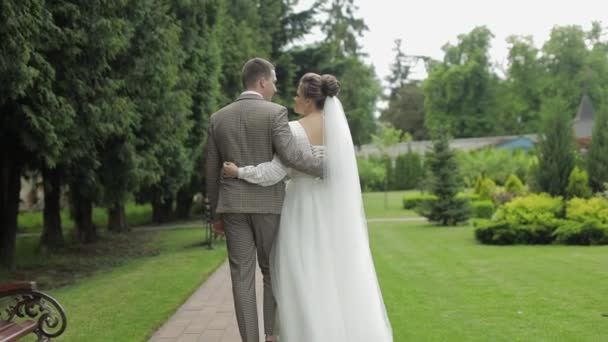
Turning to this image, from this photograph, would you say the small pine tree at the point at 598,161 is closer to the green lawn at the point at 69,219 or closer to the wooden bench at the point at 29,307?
the green lawn at the point at 69,219

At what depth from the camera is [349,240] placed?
492 centimetres

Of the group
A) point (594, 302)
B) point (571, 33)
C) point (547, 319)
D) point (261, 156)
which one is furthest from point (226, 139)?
point (571, 33)

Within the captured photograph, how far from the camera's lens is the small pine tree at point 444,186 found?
64.4 ft

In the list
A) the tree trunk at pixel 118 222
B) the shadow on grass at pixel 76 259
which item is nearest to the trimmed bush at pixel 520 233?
the shadow on grass at pixel 76 259

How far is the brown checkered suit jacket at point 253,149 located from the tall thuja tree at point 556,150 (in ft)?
48.6

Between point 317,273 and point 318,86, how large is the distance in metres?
1.36

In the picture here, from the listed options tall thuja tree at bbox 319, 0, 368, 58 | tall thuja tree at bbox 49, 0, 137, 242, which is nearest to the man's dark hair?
tall thuja tree at bbox 49, 0, 137, 242

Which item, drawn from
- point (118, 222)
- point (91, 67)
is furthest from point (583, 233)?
point (118, 222)

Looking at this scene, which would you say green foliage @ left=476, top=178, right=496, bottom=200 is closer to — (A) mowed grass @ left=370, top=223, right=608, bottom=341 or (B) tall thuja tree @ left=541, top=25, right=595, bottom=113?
(A) mowed grass @ left=370, top=223, right=608, bottom=341

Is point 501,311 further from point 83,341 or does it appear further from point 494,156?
point 494,156

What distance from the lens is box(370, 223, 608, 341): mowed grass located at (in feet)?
20.6

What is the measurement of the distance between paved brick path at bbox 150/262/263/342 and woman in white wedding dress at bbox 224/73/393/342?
1323 mm

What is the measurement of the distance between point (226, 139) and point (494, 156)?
40924 mm

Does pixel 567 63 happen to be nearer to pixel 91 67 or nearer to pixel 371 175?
pixel 371 175
